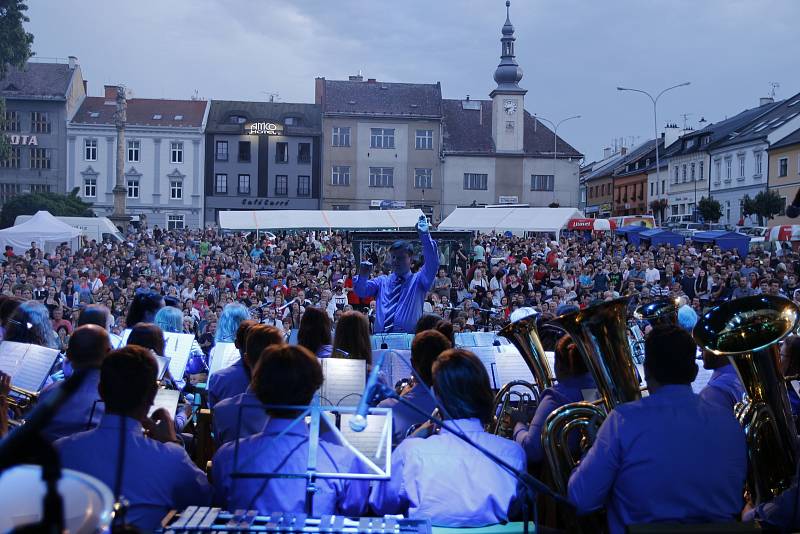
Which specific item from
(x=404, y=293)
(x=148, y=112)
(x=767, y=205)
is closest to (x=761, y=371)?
(x=404, y=293)

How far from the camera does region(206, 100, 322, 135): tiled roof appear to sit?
6012 centimetres

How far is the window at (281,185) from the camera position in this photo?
199 ft

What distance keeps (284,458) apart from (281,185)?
58.1 meters

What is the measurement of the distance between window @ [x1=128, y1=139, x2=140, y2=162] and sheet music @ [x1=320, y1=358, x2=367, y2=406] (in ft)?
186

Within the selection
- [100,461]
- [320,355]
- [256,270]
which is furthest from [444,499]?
[256,270]

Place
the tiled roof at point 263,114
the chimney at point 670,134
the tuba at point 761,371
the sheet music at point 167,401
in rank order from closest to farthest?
the tuba at point 761,371, the sheet music at point 167,401, the tiled roof at point 263,114, the chimney at point 670,134

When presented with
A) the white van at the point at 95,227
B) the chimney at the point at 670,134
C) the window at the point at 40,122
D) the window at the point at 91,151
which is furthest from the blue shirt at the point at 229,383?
the chimney at the point at 670,134

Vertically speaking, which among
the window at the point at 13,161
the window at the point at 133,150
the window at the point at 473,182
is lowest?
the window at the point at 473,182

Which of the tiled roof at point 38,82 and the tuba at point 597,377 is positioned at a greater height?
the tiled roof at point 38,82

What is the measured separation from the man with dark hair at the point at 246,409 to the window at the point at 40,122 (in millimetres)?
57896

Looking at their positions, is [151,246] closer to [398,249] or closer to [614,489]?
[398,249]

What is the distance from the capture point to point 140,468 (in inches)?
134

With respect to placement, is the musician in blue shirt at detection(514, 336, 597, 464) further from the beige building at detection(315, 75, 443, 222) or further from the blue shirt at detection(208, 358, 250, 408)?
the beige building at detection(315, 75, 443, 222)

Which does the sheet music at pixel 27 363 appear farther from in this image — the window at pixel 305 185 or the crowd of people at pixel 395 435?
the window at pixel 305 185
